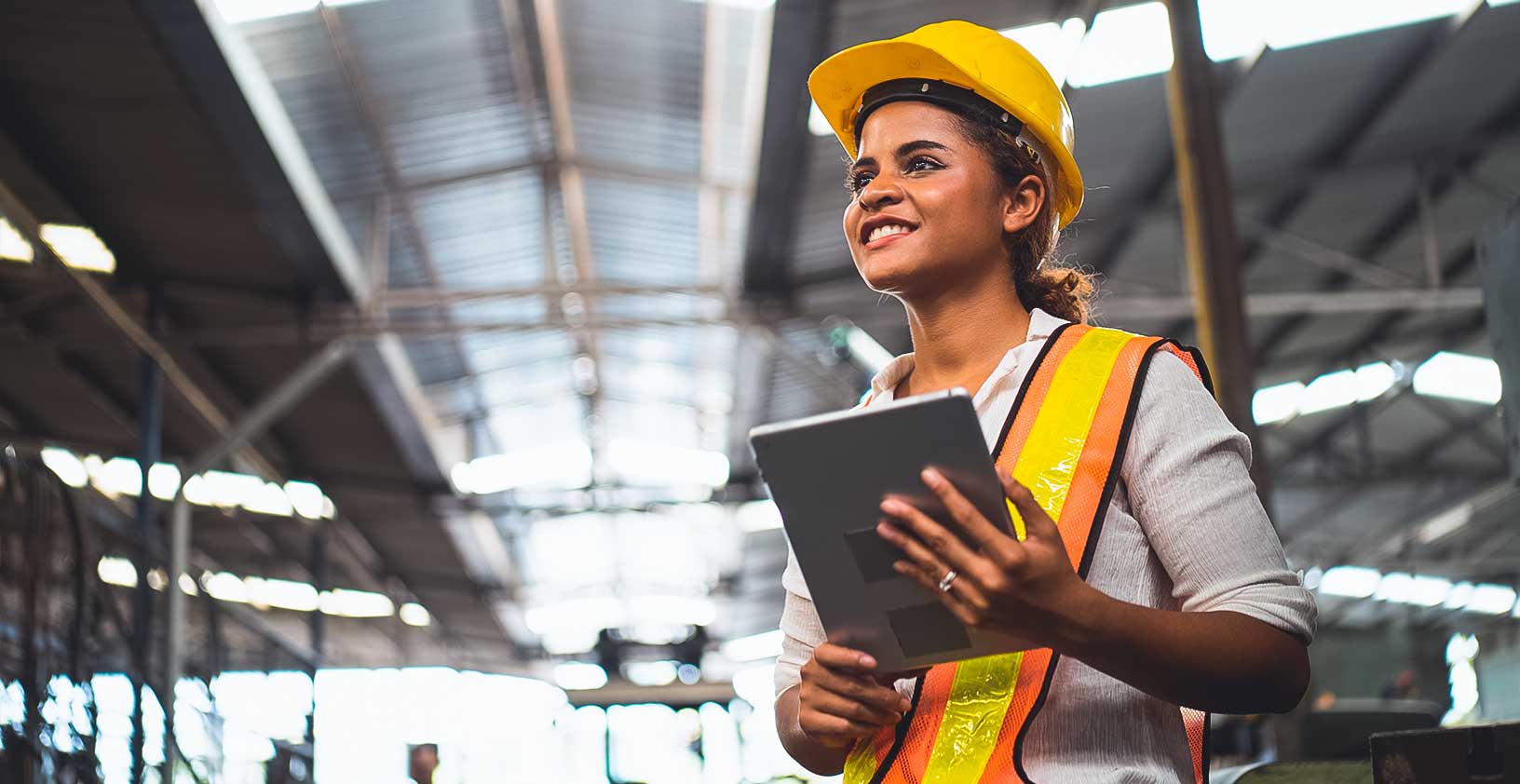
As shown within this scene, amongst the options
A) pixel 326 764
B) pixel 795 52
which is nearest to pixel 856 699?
pixel 795 52

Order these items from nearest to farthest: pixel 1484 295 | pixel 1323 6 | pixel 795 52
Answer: pixel 1484 295 < pixel 795 52 < pixel 1323 6

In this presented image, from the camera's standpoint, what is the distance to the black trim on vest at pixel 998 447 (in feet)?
5.35

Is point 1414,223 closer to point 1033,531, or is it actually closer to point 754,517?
point 754,517

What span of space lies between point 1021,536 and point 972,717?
208 millimetres

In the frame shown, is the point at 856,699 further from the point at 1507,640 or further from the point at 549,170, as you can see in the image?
the point at 1507,640

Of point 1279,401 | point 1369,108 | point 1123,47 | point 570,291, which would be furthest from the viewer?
point 1279,401

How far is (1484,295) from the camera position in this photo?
3.60 meters

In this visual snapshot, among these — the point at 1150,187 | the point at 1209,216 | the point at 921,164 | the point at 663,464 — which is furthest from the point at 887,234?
the point at 663,464

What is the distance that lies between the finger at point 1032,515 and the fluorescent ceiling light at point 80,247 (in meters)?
11.1

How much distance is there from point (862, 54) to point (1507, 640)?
1118 inches

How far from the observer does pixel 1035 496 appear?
157 centimetres

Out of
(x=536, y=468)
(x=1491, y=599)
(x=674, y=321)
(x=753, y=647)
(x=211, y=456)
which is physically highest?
(x=536, y=468)

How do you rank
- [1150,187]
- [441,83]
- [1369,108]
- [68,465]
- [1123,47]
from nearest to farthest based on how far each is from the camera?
[1123,47] < [441,83] < [1369,108] < [1150,187] < [68,465]

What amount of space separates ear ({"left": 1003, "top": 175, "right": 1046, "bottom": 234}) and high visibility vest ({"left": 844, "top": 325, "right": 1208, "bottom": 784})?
29 cm
